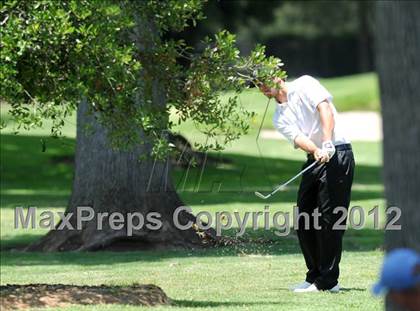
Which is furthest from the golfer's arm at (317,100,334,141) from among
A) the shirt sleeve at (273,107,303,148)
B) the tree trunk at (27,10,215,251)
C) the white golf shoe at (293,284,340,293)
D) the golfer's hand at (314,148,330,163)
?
the tree trunk at (27,10,215,251)

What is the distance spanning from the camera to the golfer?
9836 mm

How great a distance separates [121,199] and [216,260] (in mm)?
2134

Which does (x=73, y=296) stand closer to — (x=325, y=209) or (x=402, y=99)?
(x=325, y=209)

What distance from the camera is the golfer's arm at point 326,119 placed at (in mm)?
9758

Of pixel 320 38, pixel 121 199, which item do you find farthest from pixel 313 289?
pixel 320 38

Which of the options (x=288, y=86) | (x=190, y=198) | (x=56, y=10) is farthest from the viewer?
(x=190, y=198)

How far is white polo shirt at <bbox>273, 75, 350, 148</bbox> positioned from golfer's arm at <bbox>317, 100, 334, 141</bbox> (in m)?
0.06

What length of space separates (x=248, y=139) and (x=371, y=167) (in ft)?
26.9

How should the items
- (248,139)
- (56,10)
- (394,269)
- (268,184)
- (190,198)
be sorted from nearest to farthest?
(394,269) → (56,10) → (190,198) → (268,184) → (248,139)

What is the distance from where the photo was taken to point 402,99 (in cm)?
521

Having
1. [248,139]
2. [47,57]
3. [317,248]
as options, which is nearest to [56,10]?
[47,57]

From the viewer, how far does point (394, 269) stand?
464 cm

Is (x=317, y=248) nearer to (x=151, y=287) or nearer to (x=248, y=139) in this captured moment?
(x=151, y=287)

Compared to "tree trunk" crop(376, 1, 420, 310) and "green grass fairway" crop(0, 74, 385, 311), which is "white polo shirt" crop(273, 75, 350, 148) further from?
"tree trunk" crop(376, 1, 420, 310)
